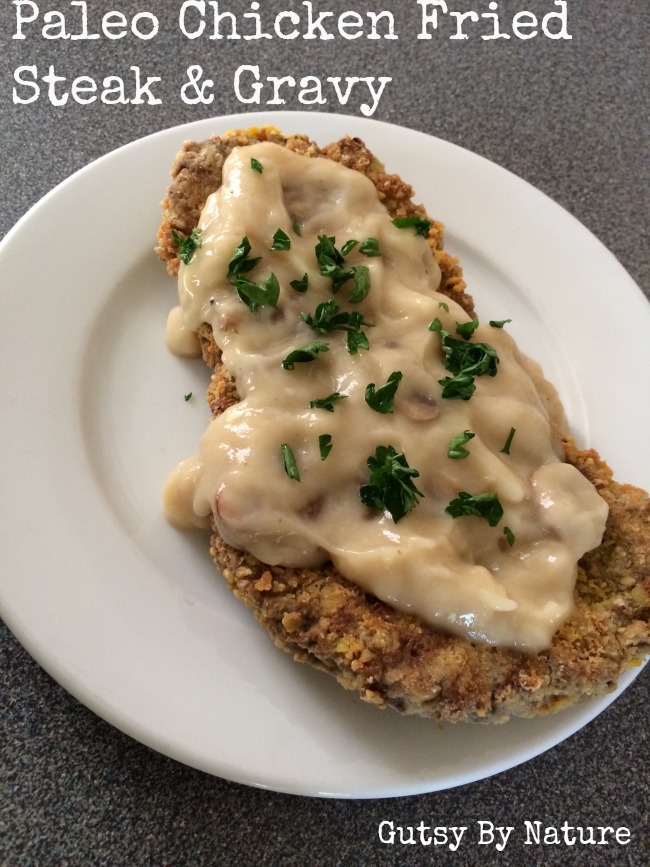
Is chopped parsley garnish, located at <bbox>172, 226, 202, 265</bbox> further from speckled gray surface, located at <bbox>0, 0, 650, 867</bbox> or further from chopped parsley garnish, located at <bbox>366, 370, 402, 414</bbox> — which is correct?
speckled gray surface, located at <bbox>0, 0, 650, 867</bbox>

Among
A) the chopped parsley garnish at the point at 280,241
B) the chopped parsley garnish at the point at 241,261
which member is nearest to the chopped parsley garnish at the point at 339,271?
the chopped parsley garnish at the point at 280,241

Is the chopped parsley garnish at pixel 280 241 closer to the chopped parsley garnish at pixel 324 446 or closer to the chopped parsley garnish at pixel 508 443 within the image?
the chopped parsley garnish at pixel 324 446

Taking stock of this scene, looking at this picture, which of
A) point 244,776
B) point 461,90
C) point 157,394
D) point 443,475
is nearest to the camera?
point 244,776

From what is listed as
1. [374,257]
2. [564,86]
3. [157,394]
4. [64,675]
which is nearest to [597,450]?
[374,257]

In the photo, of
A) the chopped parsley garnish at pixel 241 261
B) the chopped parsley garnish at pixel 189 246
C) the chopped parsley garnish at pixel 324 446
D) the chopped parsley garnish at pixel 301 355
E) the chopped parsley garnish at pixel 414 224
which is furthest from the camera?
the chopped parsley garnish at pixel 414 224

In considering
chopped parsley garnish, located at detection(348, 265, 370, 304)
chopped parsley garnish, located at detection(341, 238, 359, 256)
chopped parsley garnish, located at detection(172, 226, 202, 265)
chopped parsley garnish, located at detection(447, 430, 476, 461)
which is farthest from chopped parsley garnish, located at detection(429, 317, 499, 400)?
chopped parsley garnish, located at detection(172, 226, 202, 265)

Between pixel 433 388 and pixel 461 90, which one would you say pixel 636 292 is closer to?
pixel 433 388
